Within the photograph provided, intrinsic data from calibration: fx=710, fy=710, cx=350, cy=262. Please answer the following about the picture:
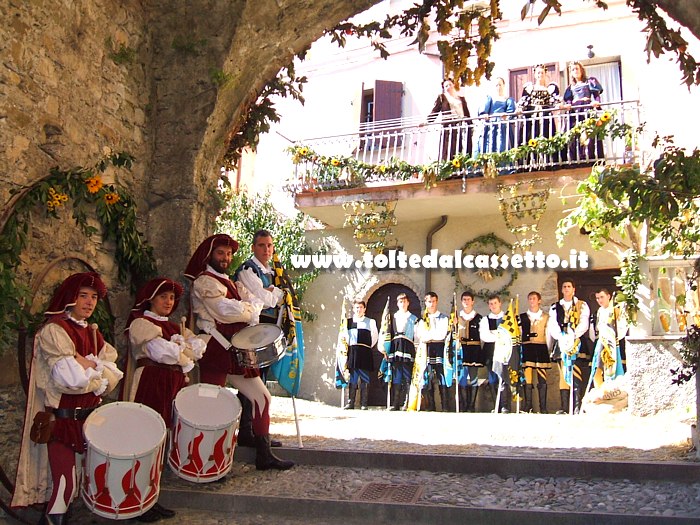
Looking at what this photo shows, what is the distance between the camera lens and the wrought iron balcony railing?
11.6 meters

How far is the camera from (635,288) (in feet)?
27.0

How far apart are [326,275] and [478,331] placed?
4.04m

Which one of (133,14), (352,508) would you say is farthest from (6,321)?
(133,14)

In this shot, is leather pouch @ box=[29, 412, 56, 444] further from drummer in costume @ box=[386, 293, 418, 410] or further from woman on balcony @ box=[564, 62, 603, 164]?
woman on balcony @ box=[564, 62, 603, 164]

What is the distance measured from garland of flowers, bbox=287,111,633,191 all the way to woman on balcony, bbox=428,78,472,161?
1.62 feet

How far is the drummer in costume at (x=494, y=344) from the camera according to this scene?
10.8m

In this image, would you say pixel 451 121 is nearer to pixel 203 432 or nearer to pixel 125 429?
pixel 203 432

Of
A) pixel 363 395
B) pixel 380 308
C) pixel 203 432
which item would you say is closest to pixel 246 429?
pixel 203 432

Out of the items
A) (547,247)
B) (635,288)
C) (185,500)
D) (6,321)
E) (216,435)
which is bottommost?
(185,500)

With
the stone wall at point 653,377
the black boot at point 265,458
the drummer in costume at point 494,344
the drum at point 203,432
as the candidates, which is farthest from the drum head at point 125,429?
the drummer in costume at point 494,344

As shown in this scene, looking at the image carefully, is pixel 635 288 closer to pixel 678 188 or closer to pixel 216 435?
pixel 678 188

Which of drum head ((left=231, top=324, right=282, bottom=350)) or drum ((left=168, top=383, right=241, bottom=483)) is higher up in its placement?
drum head ((left=231, top=324, right=282, bottom=350))

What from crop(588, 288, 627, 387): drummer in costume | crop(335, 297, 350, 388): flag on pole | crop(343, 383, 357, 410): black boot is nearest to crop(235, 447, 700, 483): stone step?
crop(588, 288, 627, 387): drummer in costume

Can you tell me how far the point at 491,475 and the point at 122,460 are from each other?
2.57 m
